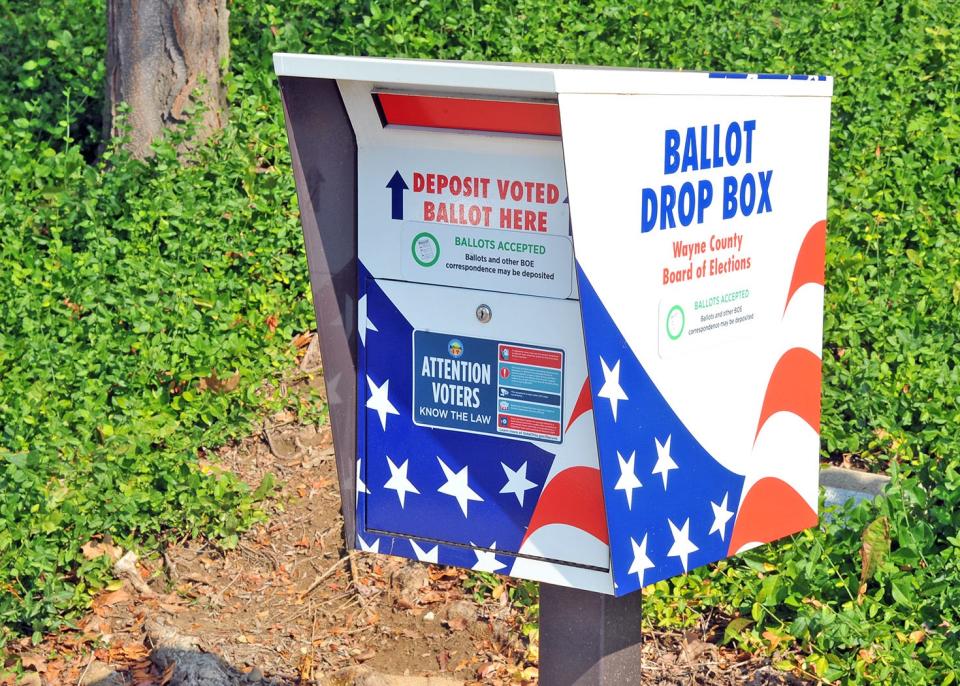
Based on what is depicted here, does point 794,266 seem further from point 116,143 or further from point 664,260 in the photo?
point 116,143

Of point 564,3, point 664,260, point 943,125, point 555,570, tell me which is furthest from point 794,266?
point 564,3

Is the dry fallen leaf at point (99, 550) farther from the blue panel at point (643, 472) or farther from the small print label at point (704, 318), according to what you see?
the small print label at point (704, 318)

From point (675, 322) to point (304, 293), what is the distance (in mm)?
3418

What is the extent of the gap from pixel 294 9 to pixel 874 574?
4.69 meters

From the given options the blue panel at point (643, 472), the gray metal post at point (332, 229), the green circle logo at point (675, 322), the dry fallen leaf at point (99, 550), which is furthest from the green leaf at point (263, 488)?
the green circle logo at point (675, 322)

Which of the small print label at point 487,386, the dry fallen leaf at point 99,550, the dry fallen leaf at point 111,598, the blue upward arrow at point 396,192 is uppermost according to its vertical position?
the blue upward arrow at point 396,192

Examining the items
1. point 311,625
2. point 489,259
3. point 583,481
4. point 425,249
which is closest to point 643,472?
point 583,481

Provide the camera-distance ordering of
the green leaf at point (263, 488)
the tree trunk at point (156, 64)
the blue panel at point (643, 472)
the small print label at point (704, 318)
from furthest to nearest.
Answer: the tree trunk at point (156, 64) → the green leaf at point (263, 488) → the small print label at point (704, 318) → the blue panel at point (643, 472)

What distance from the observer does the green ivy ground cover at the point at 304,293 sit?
3750 mm

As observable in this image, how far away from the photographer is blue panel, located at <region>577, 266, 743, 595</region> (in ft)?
7.27

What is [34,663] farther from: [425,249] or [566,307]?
[566,307]

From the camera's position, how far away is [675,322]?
2.37 metres

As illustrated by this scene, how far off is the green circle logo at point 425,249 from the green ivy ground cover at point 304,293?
5.65 feet

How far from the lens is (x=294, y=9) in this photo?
22.2 ft
